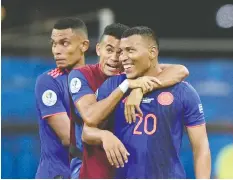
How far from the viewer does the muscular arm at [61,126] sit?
9.34 feet

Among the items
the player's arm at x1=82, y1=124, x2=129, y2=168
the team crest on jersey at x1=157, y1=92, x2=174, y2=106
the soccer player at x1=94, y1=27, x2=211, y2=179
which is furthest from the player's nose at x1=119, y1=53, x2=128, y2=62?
the player's arm at x1=82, y1=124, x2=129, y2=168

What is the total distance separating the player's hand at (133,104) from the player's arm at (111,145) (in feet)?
0.36

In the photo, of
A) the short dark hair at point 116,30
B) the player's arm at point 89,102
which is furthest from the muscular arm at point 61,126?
the short dark hair at point 116,30

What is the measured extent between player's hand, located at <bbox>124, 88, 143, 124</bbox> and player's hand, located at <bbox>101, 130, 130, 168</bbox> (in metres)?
0.10

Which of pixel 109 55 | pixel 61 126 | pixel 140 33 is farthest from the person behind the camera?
pixel 61 126

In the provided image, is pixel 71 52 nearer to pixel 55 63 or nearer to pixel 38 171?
pixel 55 63

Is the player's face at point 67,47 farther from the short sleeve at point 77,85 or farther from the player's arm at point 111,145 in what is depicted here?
the player's arm at point 111,145

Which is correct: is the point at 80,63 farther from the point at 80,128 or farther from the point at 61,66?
the point at 80,128

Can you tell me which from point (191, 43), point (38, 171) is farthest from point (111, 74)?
point (191, 43)

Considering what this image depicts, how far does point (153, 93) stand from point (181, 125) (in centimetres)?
19

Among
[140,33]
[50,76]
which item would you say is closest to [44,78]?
[50,76]

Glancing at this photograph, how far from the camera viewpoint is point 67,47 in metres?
2.88

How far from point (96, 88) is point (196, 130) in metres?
0.49

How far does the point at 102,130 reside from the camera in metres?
2.66
